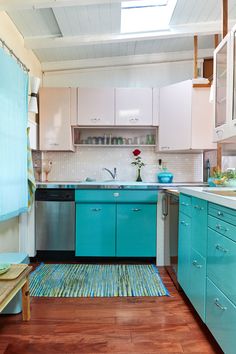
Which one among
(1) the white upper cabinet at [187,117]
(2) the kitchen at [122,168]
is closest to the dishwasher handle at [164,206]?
(2) the kitchen at [122,168]

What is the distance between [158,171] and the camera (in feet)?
11.9

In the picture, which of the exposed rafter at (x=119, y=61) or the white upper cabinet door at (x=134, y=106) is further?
the exposed rafter at (x=119, y=61)

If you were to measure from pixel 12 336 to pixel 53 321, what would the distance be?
0.28 meters

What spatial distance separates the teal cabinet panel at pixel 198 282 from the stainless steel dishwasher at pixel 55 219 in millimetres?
1531

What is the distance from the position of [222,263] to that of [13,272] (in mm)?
1279

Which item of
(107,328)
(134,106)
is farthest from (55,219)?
(134,106)

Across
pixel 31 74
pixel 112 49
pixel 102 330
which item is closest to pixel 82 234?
pixel 102 330

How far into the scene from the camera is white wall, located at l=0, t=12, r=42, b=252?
2.41 m

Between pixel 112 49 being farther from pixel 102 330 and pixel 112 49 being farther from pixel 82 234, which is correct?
pixel 102 330

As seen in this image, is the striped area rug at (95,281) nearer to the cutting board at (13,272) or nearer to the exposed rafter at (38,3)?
the cutting board at (13,272)

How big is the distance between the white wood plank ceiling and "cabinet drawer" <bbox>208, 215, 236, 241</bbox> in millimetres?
1917

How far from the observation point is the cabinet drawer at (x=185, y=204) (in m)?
1.96

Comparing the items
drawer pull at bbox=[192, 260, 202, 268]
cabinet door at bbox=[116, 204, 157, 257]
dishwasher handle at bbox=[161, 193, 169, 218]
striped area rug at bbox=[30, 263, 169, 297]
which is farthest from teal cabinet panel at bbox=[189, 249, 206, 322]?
cabinet door at bbox=[116, 204, 157, 257]

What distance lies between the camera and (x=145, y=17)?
2783mm
